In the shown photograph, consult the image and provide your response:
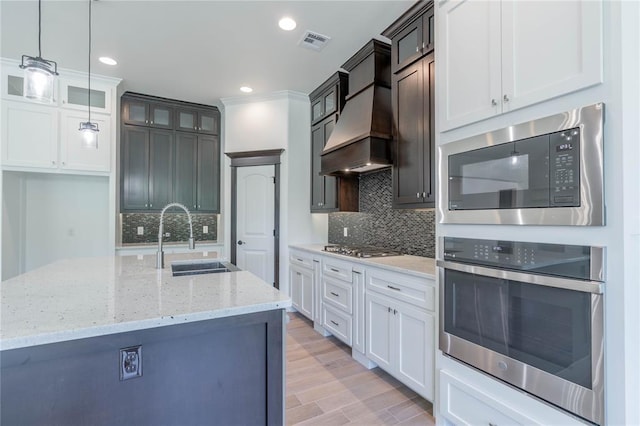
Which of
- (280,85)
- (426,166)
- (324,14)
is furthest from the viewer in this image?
(280,85)

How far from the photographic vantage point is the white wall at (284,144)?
4.13m

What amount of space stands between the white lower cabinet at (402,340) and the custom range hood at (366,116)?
127 cm

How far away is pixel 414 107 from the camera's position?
2.43m

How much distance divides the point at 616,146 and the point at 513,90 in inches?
19.4

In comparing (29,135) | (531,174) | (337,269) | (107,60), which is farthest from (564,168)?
(29,135)

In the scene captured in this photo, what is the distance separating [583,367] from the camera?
3.81 feet

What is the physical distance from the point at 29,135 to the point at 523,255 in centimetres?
488

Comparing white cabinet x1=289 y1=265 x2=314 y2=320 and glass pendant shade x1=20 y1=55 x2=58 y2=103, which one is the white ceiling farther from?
white cabinet x1=289 y1=265 x2=314 y2=320

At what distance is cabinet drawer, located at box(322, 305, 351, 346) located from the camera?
9.27 ft

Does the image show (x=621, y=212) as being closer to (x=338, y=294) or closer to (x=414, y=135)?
(x=414, y=135)

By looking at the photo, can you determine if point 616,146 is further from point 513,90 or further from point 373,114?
point 373,114

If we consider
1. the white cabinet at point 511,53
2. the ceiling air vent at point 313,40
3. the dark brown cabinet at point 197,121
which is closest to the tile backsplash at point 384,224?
the white cabinet at point 511,53

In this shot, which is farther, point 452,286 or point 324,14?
point 324,14

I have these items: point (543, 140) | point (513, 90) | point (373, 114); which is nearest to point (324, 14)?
point (373, 114)
